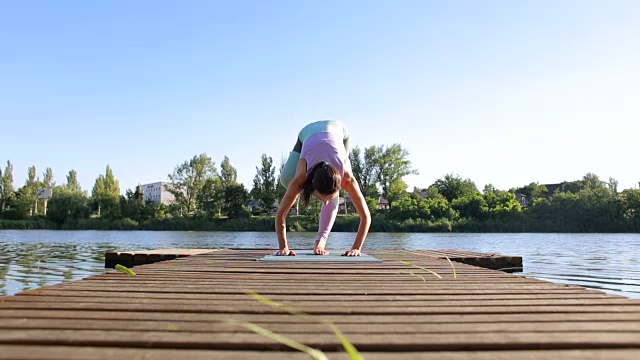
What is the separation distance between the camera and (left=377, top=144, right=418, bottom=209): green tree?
55.8 metres

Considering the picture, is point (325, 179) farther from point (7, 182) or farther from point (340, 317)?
point (7, 182)

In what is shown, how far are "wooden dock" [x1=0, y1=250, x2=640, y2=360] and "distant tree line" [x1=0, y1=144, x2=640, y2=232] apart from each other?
37.0m

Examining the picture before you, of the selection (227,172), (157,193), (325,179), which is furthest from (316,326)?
(157,193)

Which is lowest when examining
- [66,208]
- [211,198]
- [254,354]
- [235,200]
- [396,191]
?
[254,354]

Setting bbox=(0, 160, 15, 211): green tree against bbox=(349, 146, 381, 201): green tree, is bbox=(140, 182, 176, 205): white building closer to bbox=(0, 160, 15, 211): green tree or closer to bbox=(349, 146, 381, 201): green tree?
bbox=(0, 160, 15, 211): green tree

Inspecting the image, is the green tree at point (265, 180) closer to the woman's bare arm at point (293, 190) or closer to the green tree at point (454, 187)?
the green tree at point (454, 187)

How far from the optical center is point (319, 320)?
183 centimetres

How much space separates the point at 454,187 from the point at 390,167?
994 cm

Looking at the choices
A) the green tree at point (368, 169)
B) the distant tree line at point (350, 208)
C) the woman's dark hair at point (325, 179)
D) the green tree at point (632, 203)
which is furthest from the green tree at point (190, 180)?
the woman's dark hair at point (325, 179)

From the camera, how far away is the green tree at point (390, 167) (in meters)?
55.8

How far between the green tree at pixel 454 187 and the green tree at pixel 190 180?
94.2 ft

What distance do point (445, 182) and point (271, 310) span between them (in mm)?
61971

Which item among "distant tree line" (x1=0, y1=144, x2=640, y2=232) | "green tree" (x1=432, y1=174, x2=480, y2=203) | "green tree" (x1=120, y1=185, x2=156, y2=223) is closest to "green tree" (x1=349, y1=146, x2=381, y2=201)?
"distant tree line" (x1=0, y1=144, x2=640, y2=232)

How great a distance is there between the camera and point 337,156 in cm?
472
